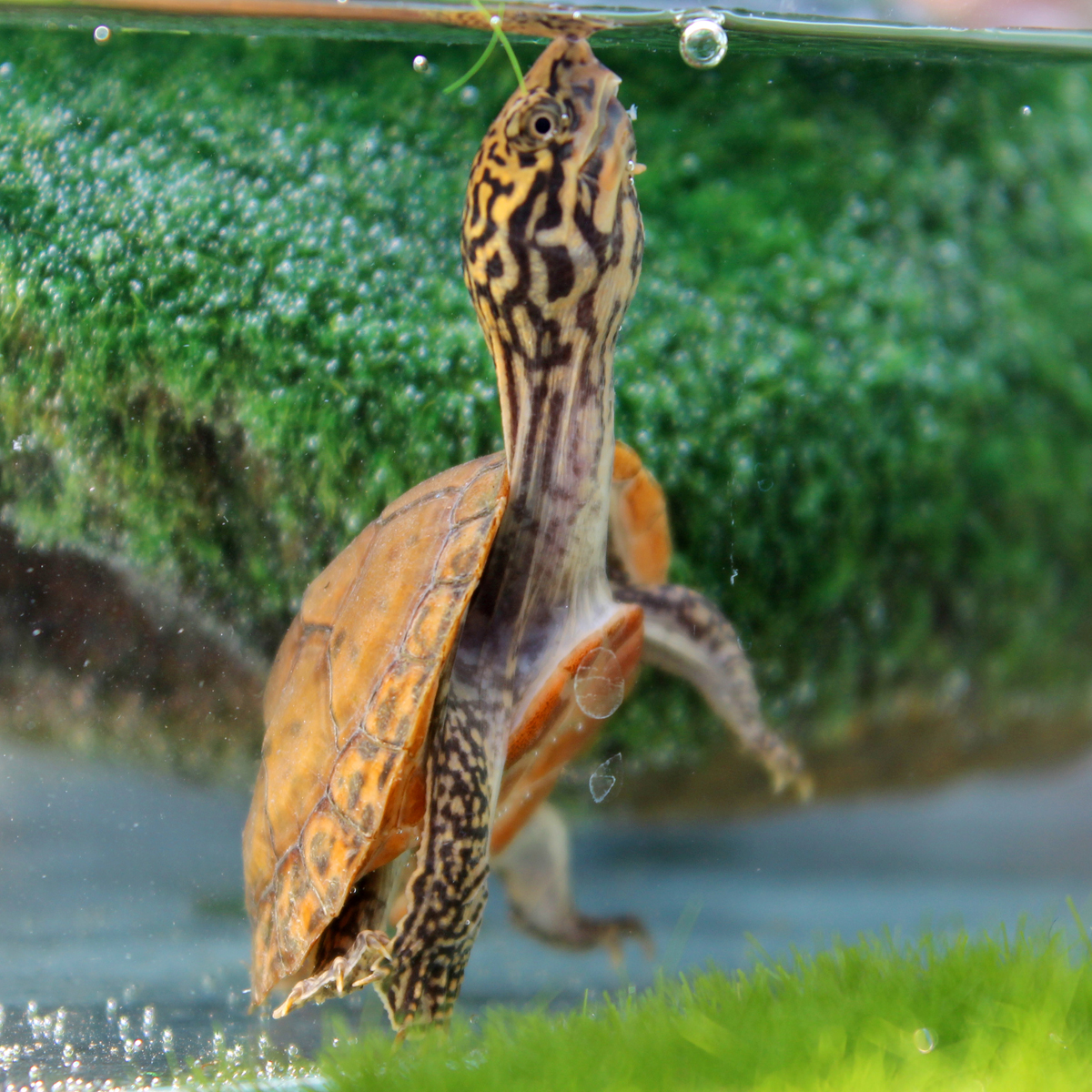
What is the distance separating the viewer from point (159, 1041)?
3.83 feet

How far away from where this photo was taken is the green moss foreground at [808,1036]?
2.84 ft

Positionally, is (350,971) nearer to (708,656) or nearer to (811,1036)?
(811,1036)

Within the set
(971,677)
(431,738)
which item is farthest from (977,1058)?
(971,677)

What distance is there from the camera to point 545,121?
951 mm

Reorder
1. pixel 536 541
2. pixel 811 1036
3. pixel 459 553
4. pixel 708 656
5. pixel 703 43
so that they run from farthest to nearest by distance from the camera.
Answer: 1. pixel 703 43
2. pixel 708 656
3. pixel 536 541
4. pixel 459 553
5. pixel 811 1036

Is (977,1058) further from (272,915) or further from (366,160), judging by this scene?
(366,160)

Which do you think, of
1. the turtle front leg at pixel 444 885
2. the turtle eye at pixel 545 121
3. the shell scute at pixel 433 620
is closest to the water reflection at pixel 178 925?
the turtle front leg at pixel 444 885

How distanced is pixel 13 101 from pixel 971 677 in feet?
7.50

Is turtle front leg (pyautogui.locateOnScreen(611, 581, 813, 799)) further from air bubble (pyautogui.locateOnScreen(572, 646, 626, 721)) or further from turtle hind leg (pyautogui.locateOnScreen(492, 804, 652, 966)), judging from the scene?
turtle hind leg (pyautogui.locateOnScreen(492, 804, 652, 966))

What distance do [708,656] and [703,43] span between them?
3.89ft

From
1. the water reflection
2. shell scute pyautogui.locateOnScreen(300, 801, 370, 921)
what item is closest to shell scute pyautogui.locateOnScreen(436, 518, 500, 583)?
shell scute pyautogui.locateOnScreen(300, 801, 370, 921)

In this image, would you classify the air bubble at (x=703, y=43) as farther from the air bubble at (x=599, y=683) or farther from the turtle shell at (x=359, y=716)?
the air bubble at (x=599, y=683)

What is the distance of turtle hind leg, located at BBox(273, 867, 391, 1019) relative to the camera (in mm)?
941

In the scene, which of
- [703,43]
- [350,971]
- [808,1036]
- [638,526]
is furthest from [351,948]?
[703,43]
